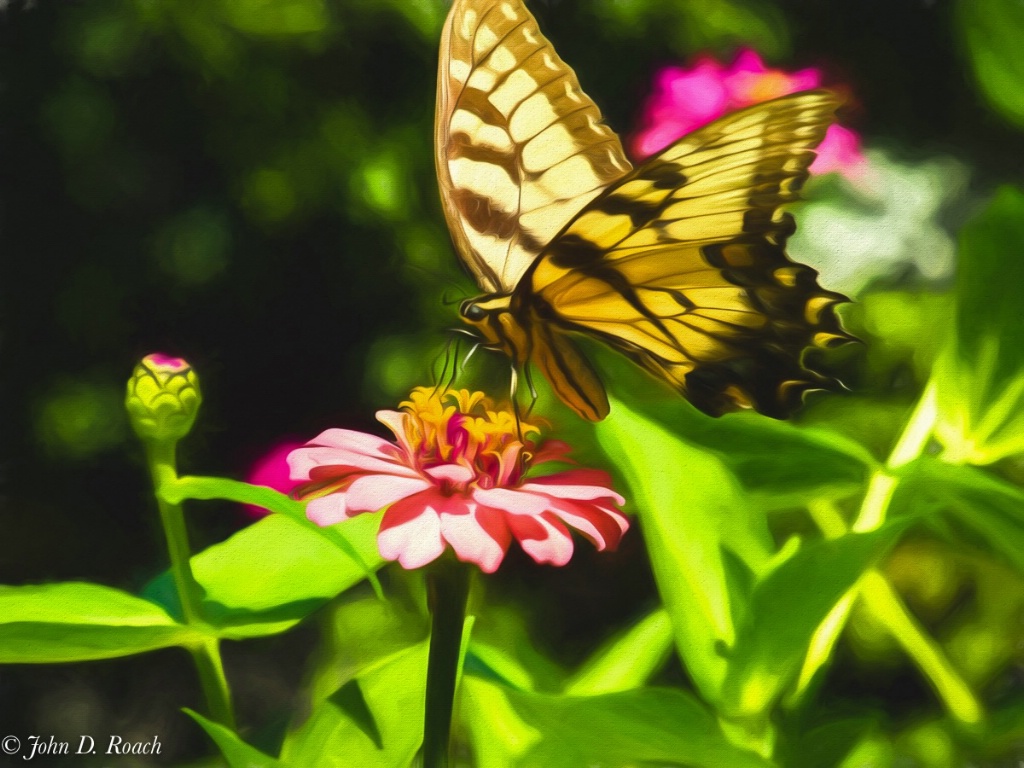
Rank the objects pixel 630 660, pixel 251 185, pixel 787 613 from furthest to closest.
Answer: pixel 251 185, pixel 630 660, pixel 787 613

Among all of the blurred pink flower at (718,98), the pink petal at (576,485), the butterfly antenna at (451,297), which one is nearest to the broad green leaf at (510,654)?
the pink petal at (576,485)

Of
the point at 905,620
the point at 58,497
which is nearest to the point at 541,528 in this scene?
the point at 905,620

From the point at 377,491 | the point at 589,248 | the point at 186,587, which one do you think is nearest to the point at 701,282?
the point at 589,248

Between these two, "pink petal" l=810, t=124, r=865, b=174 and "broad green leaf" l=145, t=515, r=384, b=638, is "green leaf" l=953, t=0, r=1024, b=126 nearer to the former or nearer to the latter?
"pink petal" l=810, t=124, r=865, b=174

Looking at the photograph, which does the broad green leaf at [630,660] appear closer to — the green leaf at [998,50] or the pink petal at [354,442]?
the pink petal at [354,442]

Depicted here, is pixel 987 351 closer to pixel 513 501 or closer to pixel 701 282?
pixel 701 282

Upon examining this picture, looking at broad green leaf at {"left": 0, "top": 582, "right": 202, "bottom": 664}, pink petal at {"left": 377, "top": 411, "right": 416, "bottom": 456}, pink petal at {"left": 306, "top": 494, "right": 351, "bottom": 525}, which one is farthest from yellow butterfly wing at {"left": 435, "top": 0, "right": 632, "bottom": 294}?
broad green leaf at {"left": 0, "top": 582, "right": 202, "bottom": 664}

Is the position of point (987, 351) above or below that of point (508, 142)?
below
